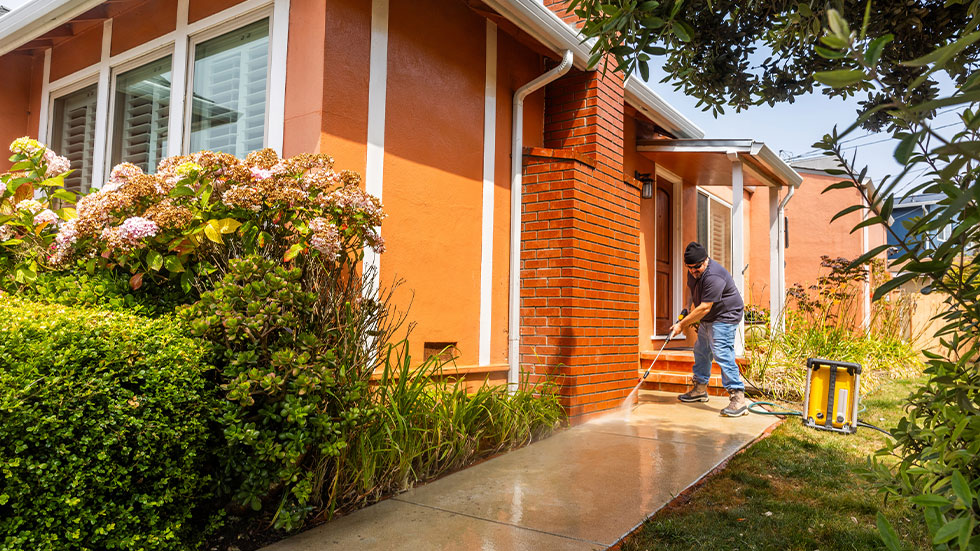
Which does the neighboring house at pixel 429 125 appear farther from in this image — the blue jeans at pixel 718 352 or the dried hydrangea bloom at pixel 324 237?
the dried hydrangea bloom at pixel 324 237

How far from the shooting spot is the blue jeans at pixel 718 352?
630cm

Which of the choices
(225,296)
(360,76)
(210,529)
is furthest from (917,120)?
(360,76)

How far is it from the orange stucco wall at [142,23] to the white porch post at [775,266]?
24.5ft

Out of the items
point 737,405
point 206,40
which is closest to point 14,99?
point 206,40

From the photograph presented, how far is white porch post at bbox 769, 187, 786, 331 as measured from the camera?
8.78 m

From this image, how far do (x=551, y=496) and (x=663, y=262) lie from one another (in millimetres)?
6166

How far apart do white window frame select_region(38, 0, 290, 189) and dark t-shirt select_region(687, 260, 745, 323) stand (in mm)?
4459

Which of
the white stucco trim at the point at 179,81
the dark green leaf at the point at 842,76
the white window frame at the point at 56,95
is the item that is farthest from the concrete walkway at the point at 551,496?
the white window frame at the point at 56,95

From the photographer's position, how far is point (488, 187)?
17.9 ft

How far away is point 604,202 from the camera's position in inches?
239

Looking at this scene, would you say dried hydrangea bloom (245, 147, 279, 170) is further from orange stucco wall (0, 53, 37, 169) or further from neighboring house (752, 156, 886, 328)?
neighboring house (752, 156, 886, 328)

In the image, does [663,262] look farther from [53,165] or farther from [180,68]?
[53,165]

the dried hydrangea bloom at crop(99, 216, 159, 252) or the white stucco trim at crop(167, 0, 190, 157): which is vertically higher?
the white stucco trim at crop(167, 0, 190, 157)

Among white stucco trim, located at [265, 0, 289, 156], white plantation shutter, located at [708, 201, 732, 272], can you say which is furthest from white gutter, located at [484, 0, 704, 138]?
white plantation shutter, located at [708, 201, 732, 272]
